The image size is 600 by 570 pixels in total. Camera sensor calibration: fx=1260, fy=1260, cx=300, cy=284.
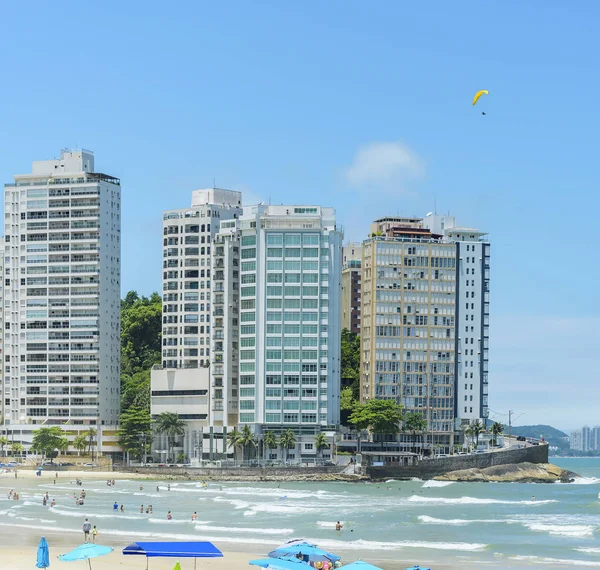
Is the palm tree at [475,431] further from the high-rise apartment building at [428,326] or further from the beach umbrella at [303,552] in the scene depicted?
the beach umbrella at [303,552]

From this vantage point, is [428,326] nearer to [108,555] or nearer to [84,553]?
[108,555]

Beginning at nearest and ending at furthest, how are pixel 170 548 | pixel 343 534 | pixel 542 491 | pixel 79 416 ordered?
pixel 170 548
pixel 343 534
pixel 542 491
pixel 79 416

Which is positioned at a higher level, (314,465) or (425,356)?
(425,356)

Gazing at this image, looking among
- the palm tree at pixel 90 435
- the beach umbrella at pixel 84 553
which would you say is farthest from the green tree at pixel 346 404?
the beach umbrella at pixel 84 553

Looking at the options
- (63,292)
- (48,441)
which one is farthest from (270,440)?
(63,292)

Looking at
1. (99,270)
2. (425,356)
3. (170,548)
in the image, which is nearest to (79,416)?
(99,270)

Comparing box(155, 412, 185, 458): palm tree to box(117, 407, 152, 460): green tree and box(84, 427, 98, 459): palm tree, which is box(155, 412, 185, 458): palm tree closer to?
box(117, 407, 152, 460): green tree

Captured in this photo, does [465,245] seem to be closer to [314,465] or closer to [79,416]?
[314,465]
